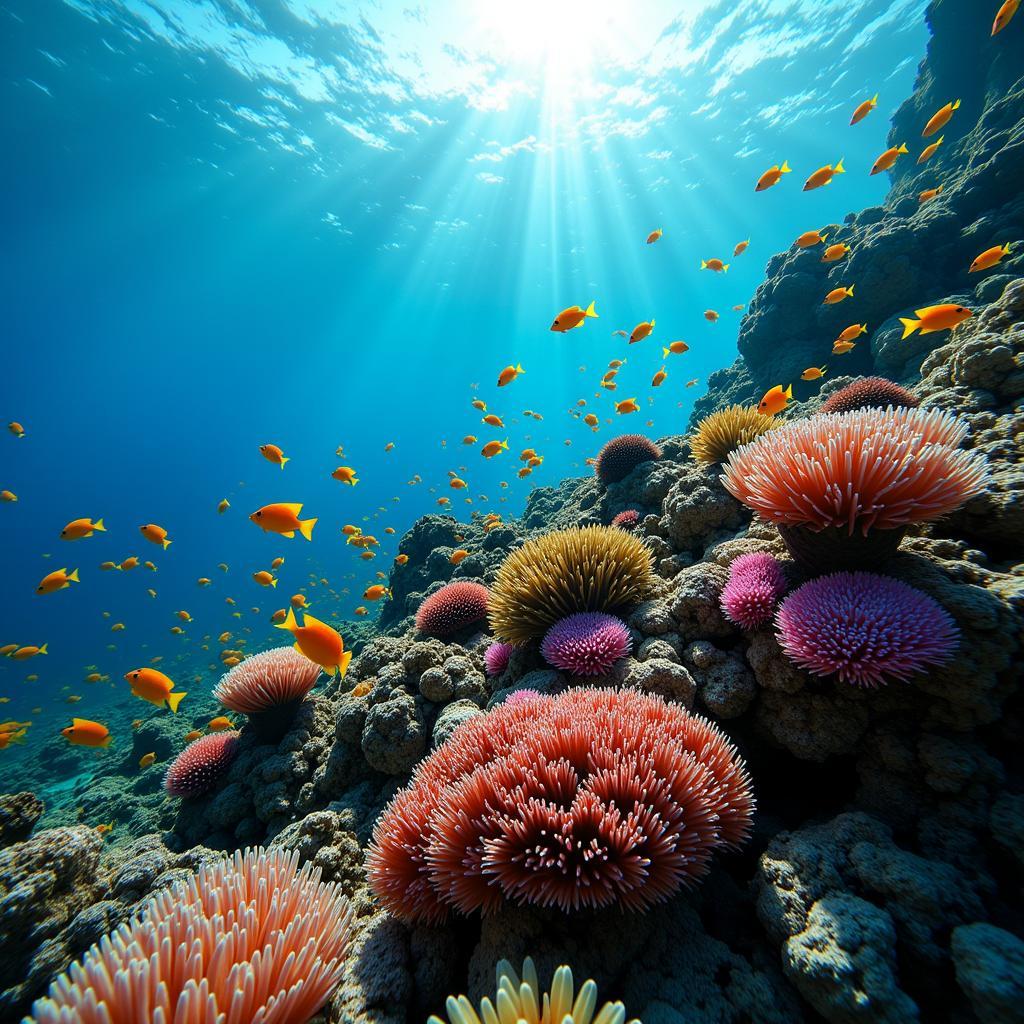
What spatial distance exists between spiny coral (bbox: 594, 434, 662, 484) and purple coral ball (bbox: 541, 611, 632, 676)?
16.3ft

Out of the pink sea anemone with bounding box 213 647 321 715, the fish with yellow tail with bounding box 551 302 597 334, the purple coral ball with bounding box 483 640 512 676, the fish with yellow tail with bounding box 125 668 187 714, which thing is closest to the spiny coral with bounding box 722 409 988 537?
the purple coral ball with bounding box 483 640 512 676

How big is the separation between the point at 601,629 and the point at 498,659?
1.30 metres

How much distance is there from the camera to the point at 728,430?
4996 mm

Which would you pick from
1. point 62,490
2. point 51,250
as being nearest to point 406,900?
point 51,250

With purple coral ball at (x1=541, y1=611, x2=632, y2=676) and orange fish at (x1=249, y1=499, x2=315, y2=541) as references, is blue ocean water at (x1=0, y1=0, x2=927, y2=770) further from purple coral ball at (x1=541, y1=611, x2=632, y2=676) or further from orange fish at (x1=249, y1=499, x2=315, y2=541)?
purple coral ball at (x1=541, y1=611, x2=632, y2=676)

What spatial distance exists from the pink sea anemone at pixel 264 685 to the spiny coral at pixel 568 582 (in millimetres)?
2501

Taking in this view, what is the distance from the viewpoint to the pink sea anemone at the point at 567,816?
1618mm

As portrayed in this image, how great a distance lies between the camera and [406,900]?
1946 mm

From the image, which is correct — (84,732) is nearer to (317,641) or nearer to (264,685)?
(264,685)

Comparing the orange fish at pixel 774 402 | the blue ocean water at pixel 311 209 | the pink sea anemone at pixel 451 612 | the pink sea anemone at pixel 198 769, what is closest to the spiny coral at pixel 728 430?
the orange fish at pixel 774 402

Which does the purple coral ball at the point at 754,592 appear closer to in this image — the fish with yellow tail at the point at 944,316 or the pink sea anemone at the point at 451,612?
the pink sea anemone at the point at 451,612

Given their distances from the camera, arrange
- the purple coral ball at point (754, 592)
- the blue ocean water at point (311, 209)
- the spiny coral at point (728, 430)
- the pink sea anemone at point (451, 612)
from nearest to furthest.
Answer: the purple coral ball at point (754, 592) → the spiny coral at point (728, 430) → the pink sea anemone at point (451, 612) → the blue ocean water at point (311, 209)

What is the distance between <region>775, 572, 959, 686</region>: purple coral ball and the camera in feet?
6.59

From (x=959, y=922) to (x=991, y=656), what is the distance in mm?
1154
